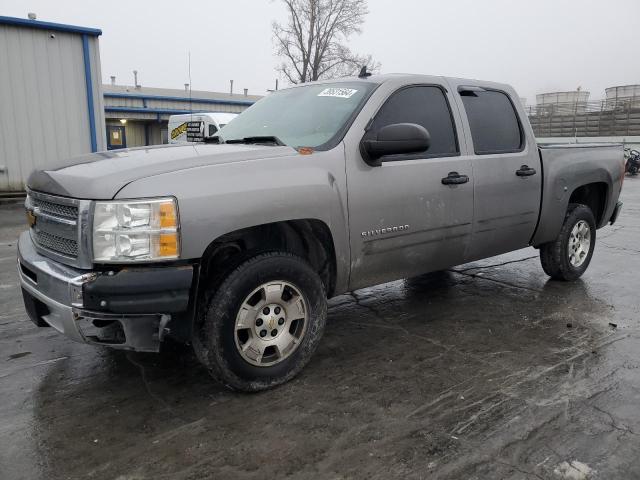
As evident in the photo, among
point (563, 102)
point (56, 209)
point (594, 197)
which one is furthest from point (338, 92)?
point (563, 102)

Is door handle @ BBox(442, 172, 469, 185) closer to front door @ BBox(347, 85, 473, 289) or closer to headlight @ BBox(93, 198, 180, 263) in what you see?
front door @ BBox(347, 85, 473, 289)

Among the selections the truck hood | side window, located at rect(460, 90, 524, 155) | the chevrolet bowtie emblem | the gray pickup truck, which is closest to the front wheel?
the gray pickup truck

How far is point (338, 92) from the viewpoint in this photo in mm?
3896

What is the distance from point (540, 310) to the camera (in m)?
4.62

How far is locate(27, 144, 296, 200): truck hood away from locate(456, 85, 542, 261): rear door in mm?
1774

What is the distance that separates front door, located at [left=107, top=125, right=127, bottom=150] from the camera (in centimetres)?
2300

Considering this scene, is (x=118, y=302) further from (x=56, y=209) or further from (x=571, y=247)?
→ (x=571, y=247)

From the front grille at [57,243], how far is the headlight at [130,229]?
0.74 feet

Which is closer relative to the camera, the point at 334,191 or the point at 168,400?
the point at 168,400

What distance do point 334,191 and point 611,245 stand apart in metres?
5.73

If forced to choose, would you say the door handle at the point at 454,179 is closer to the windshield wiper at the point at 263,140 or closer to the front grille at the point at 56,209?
the windshield wiper at the point at 263,140

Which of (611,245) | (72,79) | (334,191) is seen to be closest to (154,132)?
(72,79)

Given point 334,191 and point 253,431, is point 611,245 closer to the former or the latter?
point 334,191

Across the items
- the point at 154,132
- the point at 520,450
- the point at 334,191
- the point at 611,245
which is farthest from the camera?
the point at 154,132
